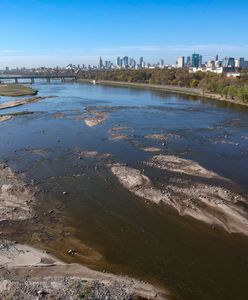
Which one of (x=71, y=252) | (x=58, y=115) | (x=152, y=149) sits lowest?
(x=58, y=115)

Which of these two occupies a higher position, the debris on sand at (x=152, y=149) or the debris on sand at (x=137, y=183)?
the debris on sand at (x=137, y=183)

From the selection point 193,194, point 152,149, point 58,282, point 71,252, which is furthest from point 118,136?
point 58,282

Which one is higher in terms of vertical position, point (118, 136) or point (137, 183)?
point (137, 183)

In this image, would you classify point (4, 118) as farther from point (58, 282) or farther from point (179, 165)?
point (58, 282)

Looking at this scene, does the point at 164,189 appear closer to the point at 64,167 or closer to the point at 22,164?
the point at 64,167

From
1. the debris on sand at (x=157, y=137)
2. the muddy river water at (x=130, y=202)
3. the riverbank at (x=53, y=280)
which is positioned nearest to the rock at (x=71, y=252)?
the riverbank at (x=53, y=280)

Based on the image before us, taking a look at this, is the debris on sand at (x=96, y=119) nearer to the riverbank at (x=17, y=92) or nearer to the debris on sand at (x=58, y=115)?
the debris on sand at (x=58, y=115)

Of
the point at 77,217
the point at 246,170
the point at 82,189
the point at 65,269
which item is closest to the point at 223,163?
the point at 246,170
